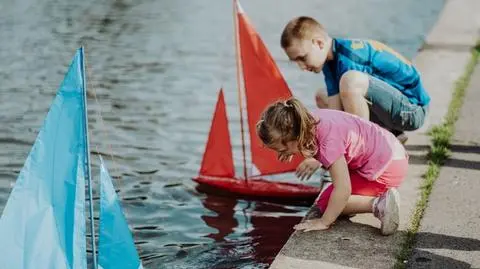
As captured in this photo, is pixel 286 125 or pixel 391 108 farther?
pixel 391 108

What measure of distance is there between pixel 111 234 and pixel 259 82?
297cm

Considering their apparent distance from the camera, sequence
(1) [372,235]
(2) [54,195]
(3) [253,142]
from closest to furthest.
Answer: (2) [54,195], (1) [372,235], (3) [253,142]

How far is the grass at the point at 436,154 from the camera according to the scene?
4918 mm

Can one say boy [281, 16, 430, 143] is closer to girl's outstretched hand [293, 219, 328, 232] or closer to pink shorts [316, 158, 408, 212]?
pink shorts [316, 158, 408, 212]

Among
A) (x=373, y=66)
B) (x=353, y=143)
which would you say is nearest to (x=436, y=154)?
(x=373, y=66)

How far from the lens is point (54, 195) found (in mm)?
3859

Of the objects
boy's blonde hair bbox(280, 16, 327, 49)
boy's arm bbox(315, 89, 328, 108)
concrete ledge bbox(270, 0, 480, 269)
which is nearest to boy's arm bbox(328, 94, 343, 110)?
boy's arm bbox(315, 89, 328, 108)

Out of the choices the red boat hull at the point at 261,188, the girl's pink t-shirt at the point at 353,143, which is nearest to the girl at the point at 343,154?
the girl's pink t-shirt at the point at 353,143

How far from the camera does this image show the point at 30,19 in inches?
509

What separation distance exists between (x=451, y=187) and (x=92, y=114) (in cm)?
390

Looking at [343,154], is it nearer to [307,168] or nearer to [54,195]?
[307,168]

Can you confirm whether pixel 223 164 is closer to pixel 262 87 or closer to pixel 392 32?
pixel 262 87

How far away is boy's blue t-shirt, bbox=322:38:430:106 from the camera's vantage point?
5.90 metres

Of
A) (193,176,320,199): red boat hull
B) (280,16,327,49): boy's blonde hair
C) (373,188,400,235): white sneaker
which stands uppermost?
(280,16,327,49): boy's blonde hair
